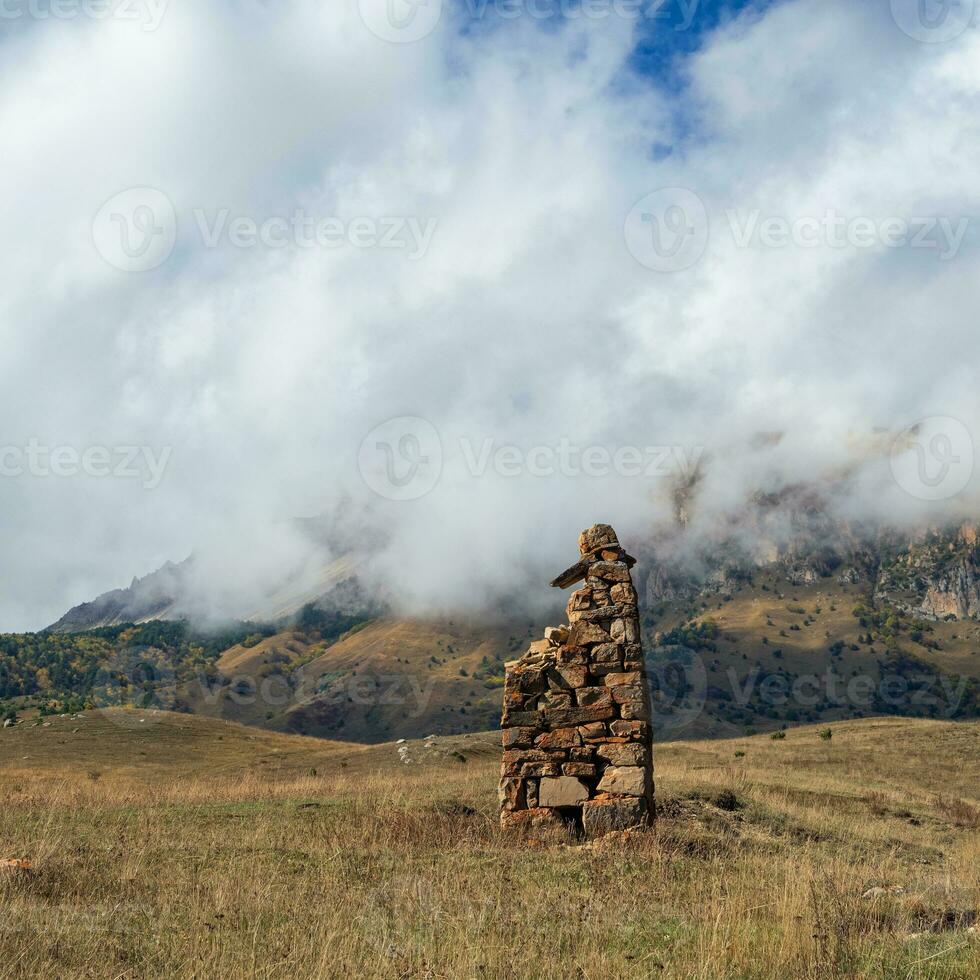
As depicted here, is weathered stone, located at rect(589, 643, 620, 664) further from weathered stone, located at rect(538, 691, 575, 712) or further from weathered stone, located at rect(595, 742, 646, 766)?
weathered stone, located at rect(595, 742, 646, 766)

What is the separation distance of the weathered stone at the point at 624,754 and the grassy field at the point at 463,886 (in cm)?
118

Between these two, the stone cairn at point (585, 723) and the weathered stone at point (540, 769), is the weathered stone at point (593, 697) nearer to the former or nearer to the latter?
the stone cairn at point (585, 723)

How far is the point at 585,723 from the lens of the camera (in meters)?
13.7

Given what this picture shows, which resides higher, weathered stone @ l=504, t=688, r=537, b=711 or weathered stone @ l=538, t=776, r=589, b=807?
weathered stone @ l=504, t=688, r=537, b=711

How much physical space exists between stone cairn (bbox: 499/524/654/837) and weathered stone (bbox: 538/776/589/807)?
15 millimetres

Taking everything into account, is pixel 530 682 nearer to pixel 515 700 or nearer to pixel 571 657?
pixel 515 700

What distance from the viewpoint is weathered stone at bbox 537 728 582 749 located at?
1364cm

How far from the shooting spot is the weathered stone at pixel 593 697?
13719mm

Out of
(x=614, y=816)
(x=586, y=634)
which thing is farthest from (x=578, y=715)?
(x=614, y=816)

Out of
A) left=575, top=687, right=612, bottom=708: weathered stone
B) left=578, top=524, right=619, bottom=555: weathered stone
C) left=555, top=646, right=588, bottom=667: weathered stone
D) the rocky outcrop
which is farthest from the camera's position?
the rocky outcrop

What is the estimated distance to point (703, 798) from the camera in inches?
701

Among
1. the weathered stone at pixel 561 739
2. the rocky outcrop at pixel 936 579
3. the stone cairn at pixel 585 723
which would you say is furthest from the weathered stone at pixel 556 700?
the rocky outcrop at pixel 936 579

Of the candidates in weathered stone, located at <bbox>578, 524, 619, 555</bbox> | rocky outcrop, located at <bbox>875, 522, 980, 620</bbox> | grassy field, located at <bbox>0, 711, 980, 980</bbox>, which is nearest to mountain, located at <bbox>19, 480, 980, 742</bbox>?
rocky outcrop, located at <bbox>875, 522, 980, 620</bbox>

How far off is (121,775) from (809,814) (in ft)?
82.1
